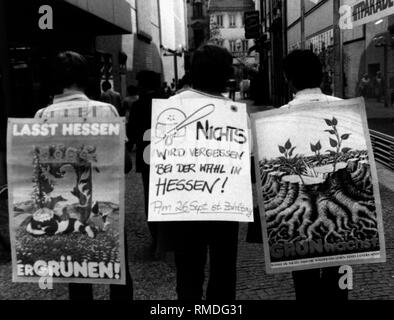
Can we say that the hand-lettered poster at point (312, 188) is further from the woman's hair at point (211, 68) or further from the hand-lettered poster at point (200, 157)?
the woman's hair at point (211, 68)

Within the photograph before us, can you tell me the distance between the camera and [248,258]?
517 centimetres

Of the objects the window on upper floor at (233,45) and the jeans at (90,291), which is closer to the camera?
the jeans at (90,291)

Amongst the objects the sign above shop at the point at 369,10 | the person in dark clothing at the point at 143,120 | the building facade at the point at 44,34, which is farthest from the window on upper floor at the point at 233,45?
the person in dark clothing at the point at 143,120

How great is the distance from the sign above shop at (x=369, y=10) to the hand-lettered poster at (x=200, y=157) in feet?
18.9

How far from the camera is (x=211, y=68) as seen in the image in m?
2.91

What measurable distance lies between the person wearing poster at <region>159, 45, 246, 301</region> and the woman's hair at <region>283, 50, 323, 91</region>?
406 mm

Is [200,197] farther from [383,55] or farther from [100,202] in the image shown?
[383,55]

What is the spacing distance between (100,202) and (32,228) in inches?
15.3

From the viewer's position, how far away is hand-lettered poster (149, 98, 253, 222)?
9.52 feet

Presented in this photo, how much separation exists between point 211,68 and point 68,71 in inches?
31.7

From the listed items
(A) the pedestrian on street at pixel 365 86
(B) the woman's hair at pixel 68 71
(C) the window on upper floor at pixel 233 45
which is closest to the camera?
(B) the woman's hair at pixel 68 71

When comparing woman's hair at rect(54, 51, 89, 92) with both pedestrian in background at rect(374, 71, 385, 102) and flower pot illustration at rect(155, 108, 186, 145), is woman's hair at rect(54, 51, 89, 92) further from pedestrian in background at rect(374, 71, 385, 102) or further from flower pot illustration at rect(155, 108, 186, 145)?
pedestrian in background at rect(374, 71, 385, 102)

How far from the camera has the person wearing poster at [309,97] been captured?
314 cm
